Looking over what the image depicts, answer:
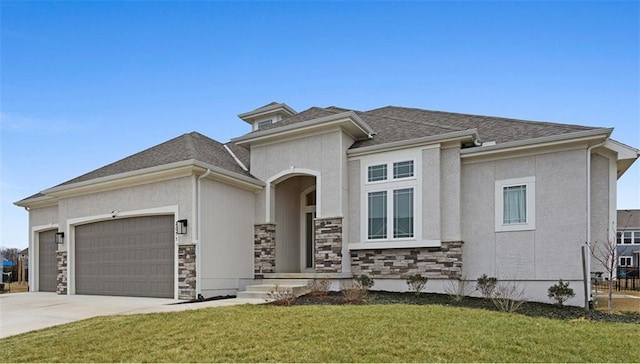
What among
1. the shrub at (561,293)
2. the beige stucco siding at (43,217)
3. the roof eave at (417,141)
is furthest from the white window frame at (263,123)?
the shrub at (561,293)

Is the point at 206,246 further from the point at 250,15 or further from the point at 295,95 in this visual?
the point at 295,95

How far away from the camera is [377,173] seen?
12.7m

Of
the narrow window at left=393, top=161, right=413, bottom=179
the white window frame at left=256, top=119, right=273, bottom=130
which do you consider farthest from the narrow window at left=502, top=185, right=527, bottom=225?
the white window frame at left=256, top=119, right=273, bottom=130

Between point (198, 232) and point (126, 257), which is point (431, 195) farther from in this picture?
point (126, 257)

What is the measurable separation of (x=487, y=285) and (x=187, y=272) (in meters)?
8.07

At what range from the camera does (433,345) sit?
5680 millimetres

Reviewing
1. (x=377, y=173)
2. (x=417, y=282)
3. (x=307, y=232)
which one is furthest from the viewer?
(x=307, y=232)

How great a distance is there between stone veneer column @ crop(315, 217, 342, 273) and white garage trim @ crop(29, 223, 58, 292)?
11.9 m

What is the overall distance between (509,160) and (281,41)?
25.9ft

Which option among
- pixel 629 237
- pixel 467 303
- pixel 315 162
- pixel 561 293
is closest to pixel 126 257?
pixel 315 162

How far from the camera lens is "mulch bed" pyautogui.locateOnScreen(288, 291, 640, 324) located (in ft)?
28.9

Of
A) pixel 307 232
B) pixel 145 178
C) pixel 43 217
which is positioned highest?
pixel 145 178

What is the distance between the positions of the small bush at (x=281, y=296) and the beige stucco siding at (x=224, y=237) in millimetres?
1918

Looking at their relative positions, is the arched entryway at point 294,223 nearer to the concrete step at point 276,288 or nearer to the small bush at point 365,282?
the concrete step at point 276,288
